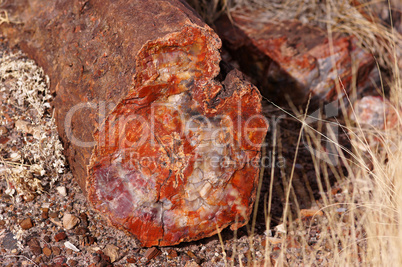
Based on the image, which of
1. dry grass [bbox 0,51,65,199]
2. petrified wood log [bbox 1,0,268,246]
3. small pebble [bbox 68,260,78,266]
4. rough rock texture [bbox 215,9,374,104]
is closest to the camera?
petrified wood log [bbox 1,0,268,246]

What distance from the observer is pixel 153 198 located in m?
1.95

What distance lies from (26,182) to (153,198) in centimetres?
77

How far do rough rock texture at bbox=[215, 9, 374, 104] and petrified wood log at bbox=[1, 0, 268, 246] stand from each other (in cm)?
137

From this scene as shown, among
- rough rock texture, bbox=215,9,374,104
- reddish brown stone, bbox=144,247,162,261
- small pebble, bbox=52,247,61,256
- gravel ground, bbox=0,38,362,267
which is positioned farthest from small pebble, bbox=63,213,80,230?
rough rock texture, bbox=215,9,374,104

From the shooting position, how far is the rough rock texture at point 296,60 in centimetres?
331

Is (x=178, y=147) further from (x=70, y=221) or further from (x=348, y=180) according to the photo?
(x=348, y=180)

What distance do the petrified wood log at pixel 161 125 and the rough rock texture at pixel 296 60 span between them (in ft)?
4.51

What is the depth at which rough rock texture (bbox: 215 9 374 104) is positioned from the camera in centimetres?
331

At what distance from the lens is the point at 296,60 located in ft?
10.8

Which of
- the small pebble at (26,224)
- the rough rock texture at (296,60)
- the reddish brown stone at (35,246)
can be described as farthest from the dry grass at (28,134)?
the rough rock texture at (296,60)

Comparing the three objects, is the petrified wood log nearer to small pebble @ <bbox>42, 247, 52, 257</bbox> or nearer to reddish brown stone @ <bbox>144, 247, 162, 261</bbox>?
reddish brown stone @ <bbox>144, 247, 162, 261</bbox>

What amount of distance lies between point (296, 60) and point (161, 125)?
5.70ft

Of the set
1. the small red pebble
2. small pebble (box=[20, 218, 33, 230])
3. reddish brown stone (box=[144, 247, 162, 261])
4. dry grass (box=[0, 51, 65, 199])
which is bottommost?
reddish brown stone (box=[144, 247, 162, 261])

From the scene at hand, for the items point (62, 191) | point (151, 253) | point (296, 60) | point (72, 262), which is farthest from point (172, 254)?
point (296, 60)
